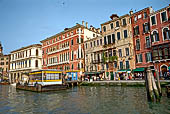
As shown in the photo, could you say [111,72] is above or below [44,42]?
below

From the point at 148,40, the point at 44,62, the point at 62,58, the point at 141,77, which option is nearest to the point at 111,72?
the point at 141,77

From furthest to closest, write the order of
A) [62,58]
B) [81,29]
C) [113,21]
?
[62,58], [81,29], [113,21]

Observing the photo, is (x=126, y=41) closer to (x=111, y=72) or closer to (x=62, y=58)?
(x=111, y=72)

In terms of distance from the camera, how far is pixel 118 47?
32562 millimetres

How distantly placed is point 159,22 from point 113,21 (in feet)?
33.6

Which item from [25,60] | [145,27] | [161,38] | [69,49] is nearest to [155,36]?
[161,38]

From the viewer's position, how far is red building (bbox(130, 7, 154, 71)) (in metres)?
28.2

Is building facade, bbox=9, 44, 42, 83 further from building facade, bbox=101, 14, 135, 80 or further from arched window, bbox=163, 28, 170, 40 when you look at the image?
arched window, bbox=163, 28, 170, 40

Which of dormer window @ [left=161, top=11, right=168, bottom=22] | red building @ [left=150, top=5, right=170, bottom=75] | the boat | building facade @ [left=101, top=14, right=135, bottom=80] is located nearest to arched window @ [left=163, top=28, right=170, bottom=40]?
red building @ [left=150, top=5, right=170, bottom=75]

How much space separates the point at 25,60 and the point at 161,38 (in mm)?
47584

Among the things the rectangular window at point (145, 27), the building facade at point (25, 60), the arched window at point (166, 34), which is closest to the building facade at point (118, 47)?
the rectangular window at point (145, 27)

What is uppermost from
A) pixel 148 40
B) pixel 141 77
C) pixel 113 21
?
pixel 113 21

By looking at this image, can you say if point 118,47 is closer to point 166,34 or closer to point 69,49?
point 166,34

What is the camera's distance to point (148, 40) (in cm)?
2844
